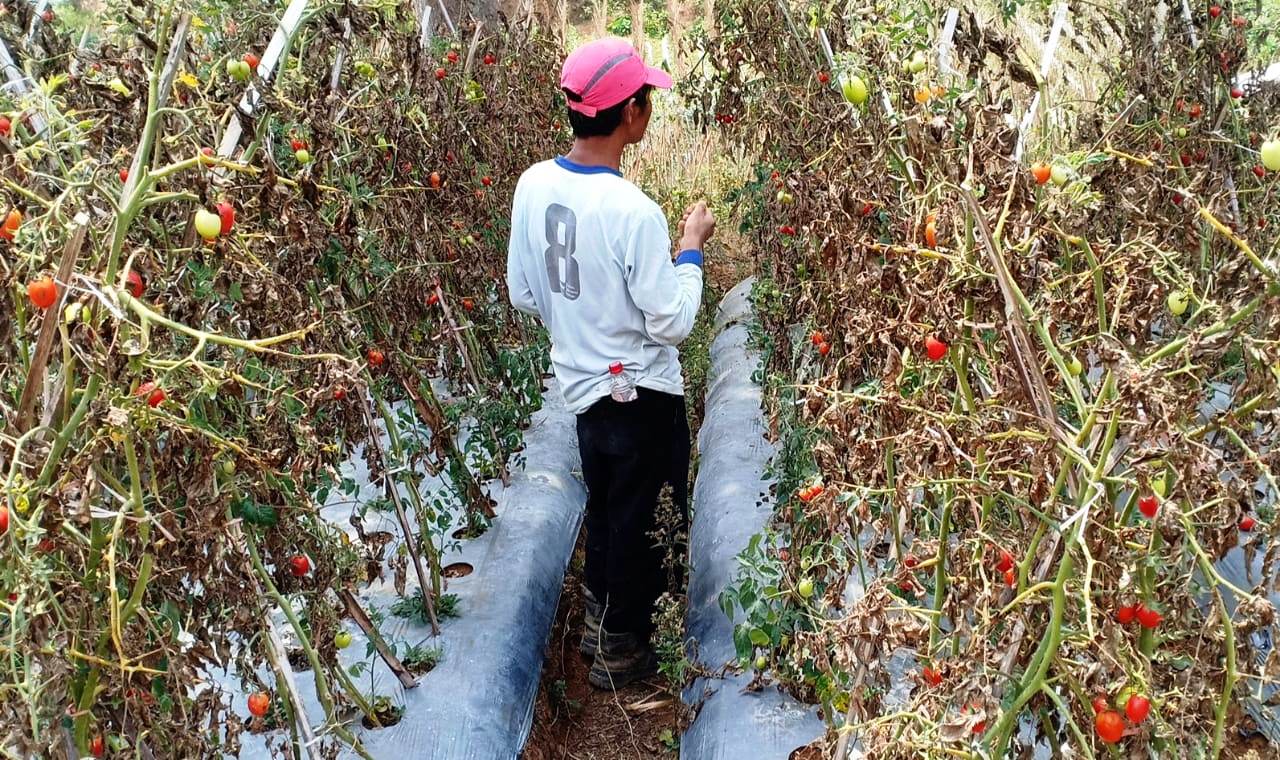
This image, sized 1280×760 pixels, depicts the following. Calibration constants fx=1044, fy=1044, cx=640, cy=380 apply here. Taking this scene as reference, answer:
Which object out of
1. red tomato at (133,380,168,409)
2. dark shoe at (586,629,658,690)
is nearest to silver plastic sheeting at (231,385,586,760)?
dark shoe at (586,629,658,690)

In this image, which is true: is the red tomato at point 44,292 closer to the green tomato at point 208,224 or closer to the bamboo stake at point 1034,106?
the green tomato at point 208,224

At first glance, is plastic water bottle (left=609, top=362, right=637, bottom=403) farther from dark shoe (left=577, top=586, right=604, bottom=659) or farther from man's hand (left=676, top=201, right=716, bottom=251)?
dark shoe (left=577, top=586, right=604, bottom=659)

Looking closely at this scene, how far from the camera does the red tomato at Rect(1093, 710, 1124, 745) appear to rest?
1009 millimetres

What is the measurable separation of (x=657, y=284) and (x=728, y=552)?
863 millimetres

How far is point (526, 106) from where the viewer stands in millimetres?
4402

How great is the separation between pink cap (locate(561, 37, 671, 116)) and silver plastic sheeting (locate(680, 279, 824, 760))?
1.08 metres

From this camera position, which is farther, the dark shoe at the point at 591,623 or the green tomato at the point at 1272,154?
the dark shoe at the point at 591,623

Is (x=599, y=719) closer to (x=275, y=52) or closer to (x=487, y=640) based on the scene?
(x=487, y=640)

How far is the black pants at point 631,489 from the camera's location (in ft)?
7.75

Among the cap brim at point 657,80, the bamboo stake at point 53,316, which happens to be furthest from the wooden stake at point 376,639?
the cap brim at point 657,80

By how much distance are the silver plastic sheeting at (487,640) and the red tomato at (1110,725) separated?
125cm

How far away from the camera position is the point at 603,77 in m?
2.10

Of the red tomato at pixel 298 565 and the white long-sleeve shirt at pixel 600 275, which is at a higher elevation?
the white long-sleeve shirt at pixel 600 275

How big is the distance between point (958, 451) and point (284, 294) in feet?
3.60
